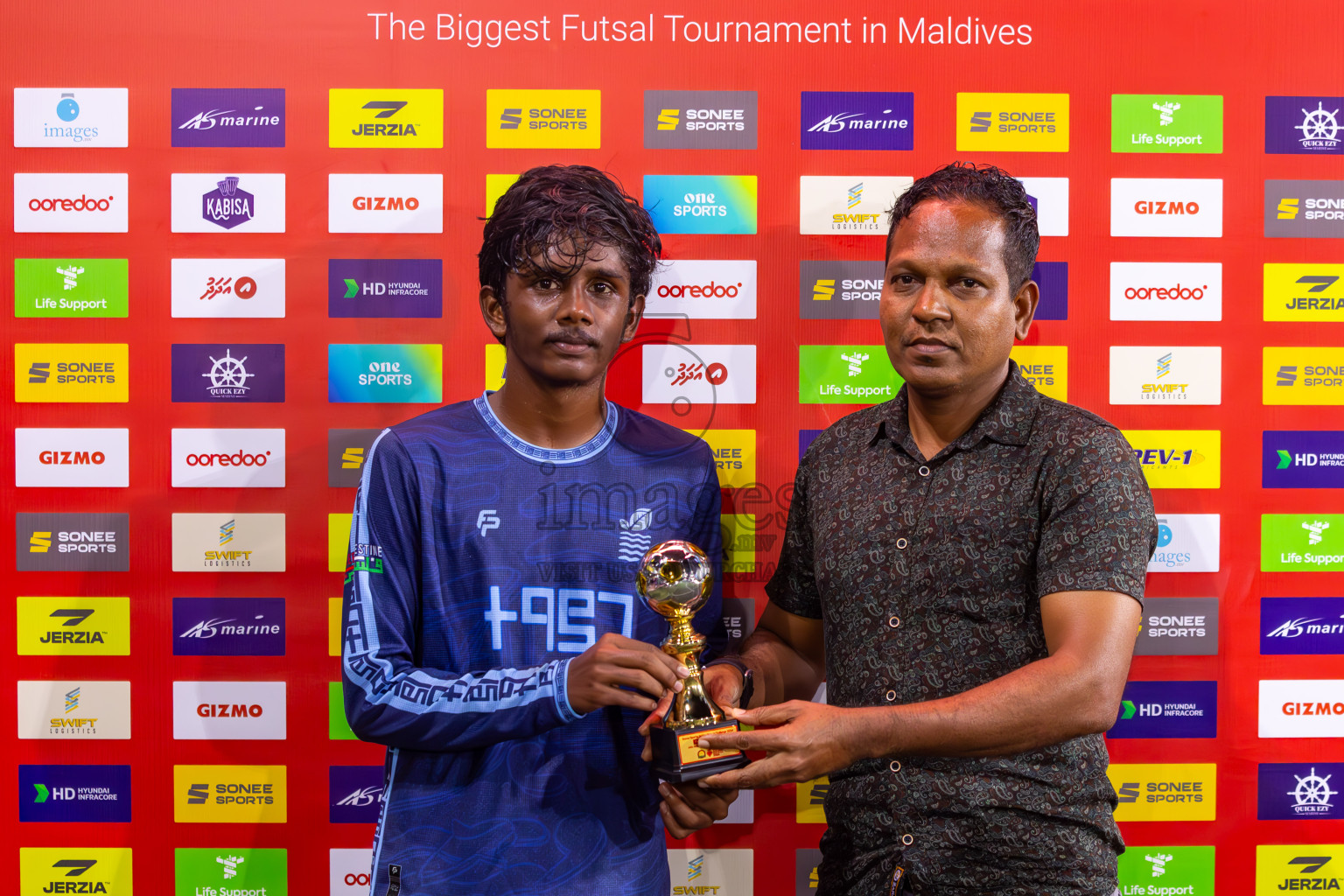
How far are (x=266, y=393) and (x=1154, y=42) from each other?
2.64m

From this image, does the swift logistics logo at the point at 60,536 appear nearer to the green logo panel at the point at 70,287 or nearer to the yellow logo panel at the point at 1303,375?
the green logo panel at the point at 70,287

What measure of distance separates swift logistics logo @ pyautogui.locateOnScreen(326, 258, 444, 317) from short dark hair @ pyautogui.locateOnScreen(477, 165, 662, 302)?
0.55 m

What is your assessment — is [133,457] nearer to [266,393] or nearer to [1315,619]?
[266,393]

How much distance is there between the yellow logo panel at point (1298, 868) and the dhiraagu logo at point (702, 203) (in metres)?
2.31

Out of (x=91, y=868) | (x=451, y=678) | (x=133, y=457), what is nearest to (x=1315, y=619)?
(x=451, y=678)

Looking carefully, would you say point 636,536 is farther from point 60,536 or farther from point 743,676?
point 60,536

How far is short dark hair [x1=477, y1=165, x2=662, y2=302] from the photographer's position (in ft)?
5.70

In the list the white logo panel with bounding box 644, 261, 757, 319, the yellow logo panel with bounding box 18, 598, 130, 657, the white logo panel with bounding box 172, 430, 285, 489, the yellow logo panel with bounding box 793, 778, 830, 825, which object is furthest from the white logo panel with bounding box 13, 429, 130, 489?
the yellow logo panel with bounding box 793, 778, 830, 825

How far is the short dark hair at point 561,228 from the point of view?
5.70 feet

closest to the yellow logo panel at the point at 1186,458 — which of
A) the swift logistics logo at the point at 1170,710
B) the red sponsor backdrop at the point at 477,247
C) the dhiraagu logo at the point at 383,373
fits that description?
the red sponsor backdrop at the point at 477,247

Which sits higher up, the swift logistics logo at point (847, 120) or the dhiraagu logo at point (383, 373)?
the swift logistics logo at point (847, 120)

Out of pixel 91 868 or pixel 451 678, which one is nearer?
pixel 451 678

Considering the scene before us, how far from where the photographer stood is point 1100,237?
2.39 m

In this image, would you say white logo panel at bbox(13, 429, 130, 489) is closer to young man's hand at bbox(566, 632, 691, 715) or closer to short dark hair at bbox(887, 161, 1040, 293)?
young man's hand at bbox(566, 632, 691, 715)
